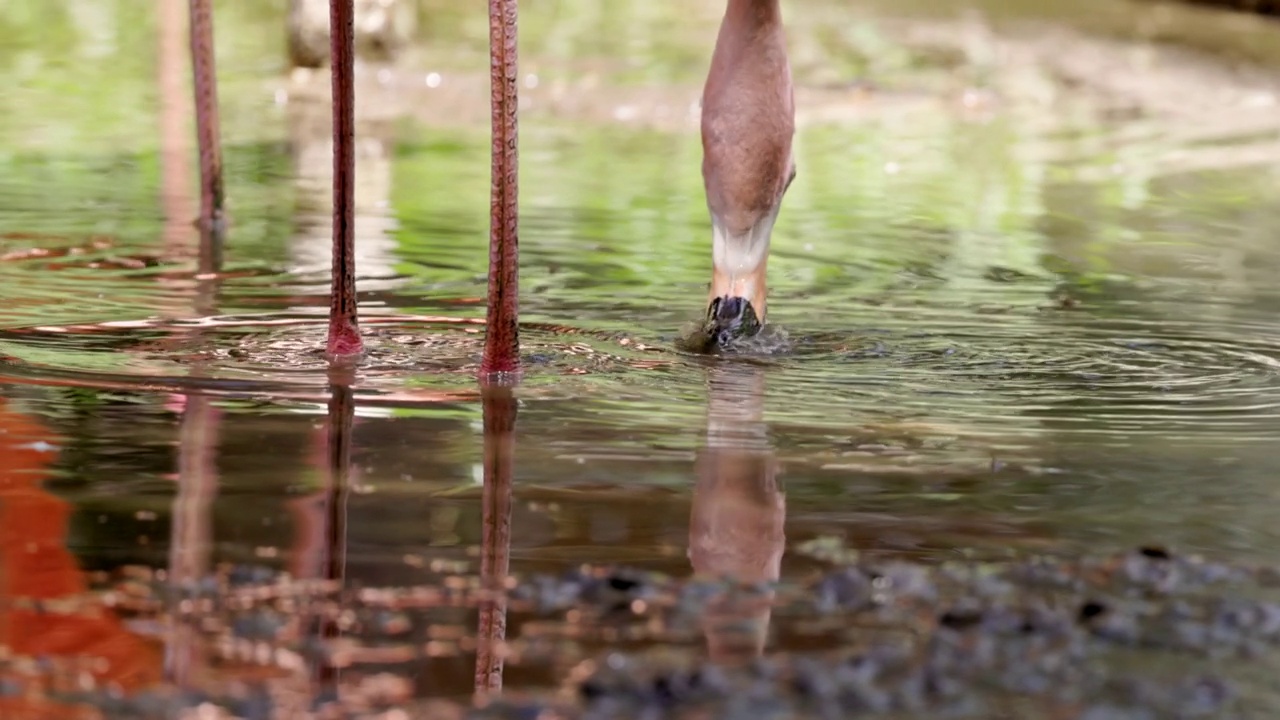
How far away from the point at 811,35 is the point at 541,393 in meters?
10.6

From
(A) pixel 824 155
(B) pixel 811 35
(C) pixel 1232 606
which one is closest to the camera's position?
(C) pixel 1232 606

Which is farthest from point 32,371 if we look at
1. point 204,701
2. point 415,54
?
point 415,54

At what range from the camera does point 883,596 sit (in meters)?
2.56

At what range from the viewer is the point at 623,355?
4.25 m

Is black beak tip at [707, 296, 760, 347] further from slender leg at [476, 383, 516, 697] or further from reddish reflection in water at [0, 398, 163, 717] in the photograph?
reddish reflection in water at [0, 398, 163, 717]

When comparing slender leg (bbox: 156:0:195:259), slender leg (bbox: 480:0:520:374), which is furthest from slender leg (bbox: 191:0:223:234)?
slender leg (bbox: 480:0:520:374)

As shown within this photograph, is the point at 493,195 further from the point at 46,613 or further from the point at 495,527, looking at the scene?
the point at 46,613

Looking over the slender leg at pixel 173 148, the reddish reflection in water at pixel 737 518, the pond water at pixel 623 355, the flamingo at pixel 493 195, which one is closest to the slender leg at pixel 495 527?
the pond water at pixel 623 355

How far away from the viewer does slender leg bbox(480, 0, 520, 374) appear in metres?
3.56

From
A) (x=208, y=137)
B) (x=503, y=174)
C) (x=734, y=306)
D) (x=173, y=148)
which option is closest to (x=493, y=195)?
(x=503, y=174)

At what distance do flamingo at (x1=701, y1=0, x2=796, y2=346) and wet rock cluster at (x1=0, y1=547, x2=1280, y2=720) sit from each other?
1.58 m

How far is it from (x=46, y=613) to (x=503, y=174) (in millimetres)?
1453

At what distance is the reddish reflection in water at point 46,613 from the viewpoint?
85.9 inches

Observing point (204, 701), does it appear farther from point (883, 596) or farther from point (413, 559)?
point (883, 596)
